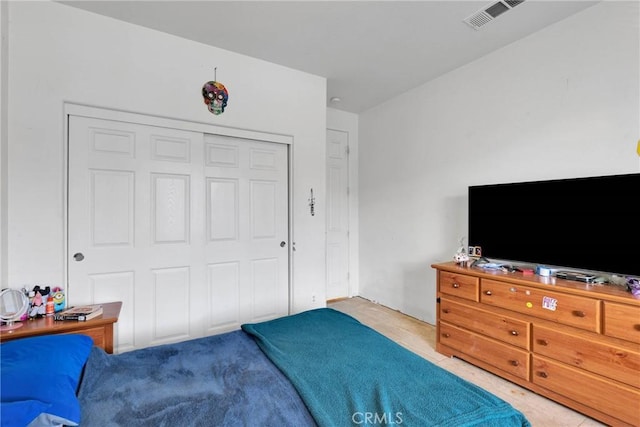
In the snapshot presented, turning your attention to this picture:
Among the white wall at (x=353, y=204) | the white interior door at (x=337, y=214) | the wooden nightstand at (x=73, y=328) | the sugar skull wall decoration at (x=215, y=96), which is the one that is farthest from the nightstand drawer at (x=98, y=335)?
A: the white wall at (x=353, y=204)

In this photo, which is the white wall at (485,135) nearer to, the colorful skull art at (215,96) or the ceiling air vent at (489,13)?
the ceiling air vent at (489,13)

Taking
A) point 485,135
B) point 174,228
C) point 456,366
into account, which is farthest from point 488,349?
point 174,228

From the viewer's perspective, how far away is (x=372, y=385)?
121 centimetres

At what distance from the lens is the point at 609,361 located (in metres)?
1.69

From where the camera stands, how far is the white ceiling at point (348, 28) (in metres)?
2.15

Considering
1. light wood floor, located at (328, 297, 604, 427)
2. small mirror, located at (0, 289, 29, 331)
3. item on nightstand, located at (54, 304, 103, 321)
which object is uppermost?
small mirror, located at (0, 289, 29, 331)

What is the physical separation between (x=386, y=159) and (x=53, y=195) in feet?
11.1

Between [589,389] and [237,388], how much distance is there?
205 centimetres

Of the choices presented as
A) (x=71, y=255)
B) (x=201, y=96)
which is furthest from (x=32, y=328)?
(x=201, y=96)

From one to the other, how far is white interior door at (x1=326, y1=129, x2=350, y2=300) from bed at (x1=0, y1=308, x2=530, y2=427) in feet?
8.89

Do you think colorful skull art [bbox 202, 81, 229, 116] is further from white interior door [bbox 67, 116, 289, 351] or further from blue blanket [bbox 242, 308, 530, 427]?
blue blanket [bbox 242, 308, 530, 427]

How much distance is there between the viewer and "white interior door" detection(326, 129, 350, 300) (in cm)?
425

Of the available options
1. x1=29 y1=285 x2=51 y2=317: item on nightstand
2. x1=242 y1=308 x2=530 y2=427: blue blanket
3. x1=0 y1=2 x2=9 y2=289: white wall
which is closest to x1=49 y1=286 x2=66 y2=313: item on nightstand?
x1=29 y1=285 x2=51 y2=317: item on nightstand

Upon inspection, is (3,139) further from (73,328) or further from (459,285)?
(459,285)
